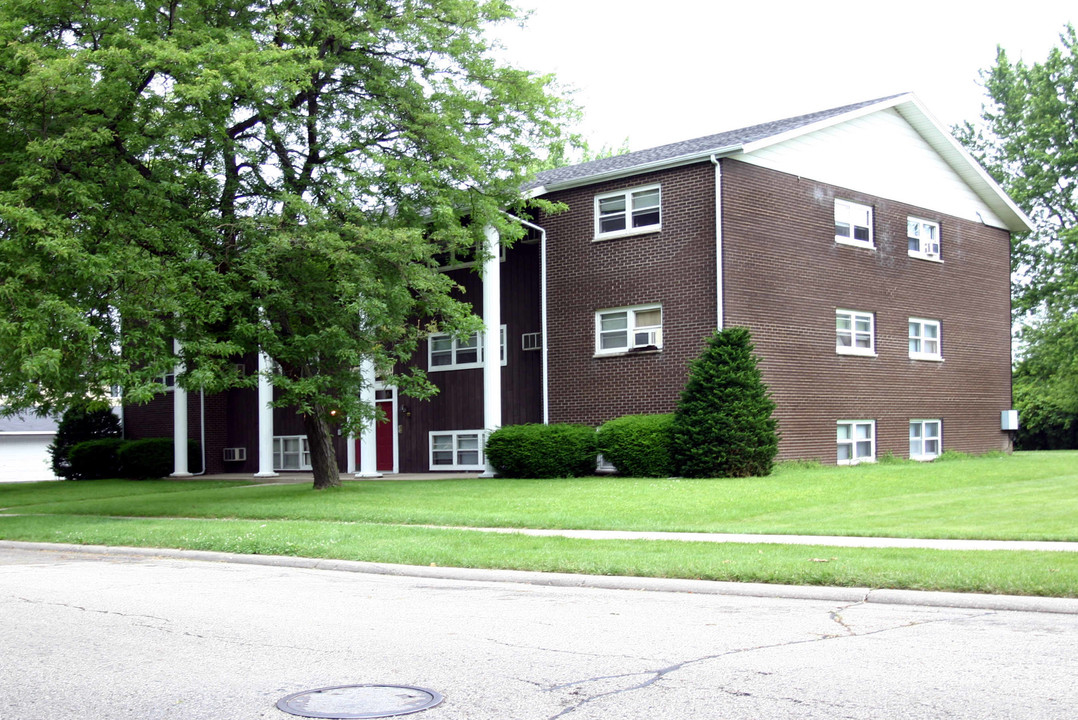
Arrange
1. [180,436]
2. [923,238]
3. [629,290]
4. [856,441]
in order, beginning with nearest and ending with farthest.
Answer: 1. [629,290]
2. [856,441]
3. [923,238]
4. [180,436]

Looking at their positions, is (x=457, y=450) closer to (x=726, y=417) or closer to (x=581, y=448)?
(x=581, y=448)

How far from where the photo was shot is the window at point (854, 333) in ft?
89.6

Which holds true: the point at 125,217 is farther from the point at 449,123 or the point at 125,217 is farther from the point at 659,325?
the point at 659,325

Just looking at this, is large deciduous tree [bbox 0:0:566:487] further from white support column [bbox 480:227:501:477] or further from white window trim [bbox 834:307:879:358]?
white window trim [bbox 834:307:879:358]

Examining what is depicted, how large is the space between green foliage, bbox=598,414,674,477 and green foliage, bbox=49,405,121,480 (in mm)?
21102

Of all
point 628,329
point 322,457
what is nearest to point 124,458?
point 322,457

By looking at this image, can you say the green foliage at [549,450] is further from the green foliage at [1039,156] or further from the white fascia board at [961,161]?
the green foliage at [1039,156]

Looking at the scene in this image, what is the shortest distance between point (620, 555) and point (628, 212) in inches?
593

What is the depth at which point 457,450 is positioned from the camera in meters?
30.2

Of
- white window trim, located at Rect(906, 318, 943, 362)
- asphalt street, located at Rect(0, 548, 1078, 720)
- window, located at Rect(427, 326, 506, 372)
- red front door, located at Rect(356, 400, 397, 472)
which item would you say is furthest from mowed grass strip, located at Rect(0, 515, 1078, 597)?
white window trim, located at Rect(906, 318, 943, 362)

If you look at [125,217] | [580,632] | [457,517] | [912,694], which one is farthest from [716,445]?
[912,694]

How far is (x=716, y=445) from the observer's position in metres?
22.5

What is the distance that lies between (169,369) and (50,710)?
13.4m

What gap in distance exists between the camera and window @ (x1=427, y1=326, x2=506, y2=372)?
29562mm
